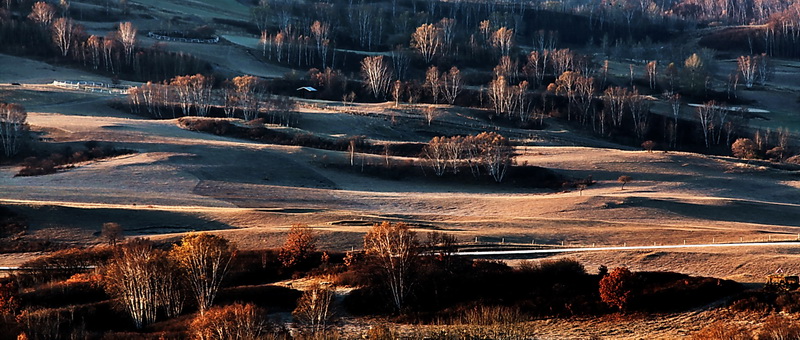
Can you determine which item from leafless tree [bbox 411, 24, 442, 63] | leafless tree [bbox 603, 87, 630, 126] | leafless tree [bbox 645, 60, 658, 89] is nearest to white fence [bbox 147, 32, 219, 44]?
leafless tree [bbox 411, 24, 442, 63]

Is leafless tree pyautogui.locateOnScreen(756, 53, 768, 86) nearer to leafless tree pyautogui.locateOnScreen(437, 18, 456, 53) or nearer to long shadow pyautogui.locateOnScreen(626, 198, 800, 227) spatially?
leafless tree pyautogui.locateOnScreen(437, 18, 456, 53)

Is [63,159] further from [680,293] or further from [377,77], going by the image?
[680,293]

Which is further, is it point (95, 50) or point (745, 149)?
point (95, 50)

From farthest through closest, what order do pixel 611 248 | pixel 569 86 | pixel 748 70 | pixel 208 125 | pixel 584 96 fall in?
pixel 748 70
pixel 584 96
pixel 569 86
pixel 208 125
pixel 611 248

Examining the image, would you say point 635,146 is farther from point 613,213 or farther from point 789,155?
point 613,213

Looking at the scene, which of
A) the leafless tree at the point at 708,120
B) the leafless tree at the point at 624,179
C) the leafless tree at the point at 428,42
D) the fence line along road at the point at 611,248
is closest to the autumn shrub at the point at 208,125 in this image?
the leafless tree at the point at 624,179

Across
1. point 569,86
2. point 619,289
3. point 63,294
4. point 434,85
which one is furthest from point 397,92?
point 619,289

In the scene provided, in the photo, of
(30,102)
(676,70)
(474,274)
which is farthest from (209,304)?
(676,70)

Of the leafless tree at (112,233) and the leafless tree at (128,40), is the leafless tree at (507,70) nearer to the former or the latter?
the leafless tree at (128,40)
